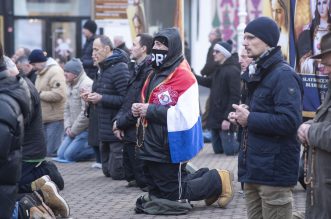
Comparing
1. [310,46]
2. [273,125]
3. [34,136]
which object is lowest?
[34,136]

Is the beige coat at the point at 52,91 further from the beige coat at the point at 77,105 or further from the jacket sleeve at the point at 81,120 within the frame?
the jacket sleeve at the point at 81,120

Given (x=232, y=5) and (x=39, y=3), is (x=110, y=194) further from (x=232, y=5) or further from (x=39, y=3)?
(x=232, y=5)

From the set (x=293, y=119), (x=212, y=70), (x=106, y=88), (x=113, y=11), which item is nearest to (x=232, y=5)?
(x=113, y=11)

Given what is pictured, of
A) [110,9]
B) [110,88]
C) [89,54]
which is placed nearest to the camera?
[110,88]

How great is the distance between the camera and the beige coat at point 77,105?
1323 cm

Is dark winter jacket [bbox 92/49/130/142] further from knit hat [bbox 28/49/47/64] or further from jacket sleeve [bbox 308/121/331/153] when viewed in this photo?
jacket sleeve [bbox 308/121/331/153]

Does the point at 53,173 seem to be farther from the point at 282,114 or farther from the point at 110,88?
the point at 282,114

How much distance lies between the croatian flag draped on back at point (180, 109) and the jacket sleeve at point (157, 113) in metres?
0.04

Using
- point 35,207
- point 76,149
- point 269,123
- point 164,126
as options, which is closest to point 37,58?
point 76,149

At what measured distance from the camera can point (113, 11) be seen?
19.9m

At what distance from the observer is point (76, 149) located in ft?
45.9

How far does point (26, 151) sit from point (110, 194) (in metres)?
2.21

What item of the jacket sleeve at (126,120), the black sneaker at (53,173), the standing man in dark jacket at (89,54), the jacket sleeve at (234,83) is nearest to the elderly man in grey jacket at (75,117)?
the standing man in dark jacket at (89,54)

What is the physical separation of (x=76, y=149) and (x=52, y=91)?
1.03 metres
